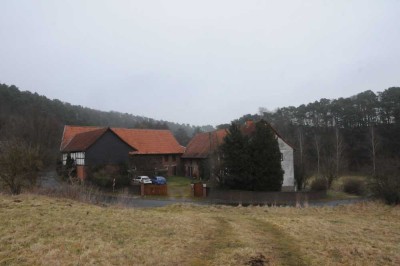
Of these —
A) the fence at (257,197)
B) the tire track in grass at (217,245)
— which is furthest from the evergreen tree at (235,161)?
the tire track in grass at (217,245)

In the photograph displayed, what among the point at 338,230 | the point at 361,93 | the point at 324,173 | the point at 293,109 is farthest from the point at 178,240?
the point at 293,109

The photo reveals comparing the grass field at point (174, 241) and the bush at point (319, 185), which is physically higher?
the grass field at point (174, 241)

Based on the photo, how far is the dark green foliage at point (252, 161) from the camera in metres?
37.3

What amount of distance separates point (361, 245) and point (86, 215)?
992 cm

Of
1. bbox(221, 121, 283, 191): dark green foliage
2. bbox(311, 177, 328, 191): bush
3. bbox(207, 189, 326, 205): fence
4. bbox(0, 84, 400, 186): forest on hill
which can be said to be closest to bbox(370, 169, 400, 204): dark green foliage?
bbox(207, 189, 326, 205): fence

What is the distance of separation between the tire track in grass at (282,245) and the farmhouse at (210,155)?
25704mm

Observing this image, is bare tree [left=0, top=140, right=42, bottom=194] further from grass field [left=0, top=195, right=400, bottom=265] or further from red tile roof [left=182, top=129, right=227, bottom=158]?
red tile roof [left=182, top=129, right=227, bottom=158]

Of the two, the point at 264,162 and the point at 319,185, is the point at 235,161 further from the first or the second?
the point at 319,185

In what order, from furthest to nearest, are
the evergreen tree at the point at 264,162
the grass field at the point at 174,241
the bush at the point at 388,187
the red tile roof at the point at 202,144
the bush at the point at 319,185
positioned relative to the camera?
the red tile roof at the point at 202,144 → the bush at the point at 319,185 → the evergreen tree at the point at 264,162 → the bush at the point at 388,187 → the grass field at the point at 174,241

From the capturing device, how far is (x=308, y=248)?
10.6 metres

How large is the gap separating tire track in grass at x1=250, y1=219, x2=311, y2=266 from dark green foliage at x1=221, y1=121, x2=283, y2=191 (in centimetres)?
2175

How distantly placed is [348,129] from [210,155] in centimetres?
4950

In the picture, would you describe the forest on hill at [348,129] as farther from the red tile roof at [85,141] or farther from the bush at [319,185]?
the red tile roof at [85,141]

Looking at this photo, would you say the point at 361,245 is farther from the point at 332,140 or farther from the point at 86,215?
the point at 332,140
